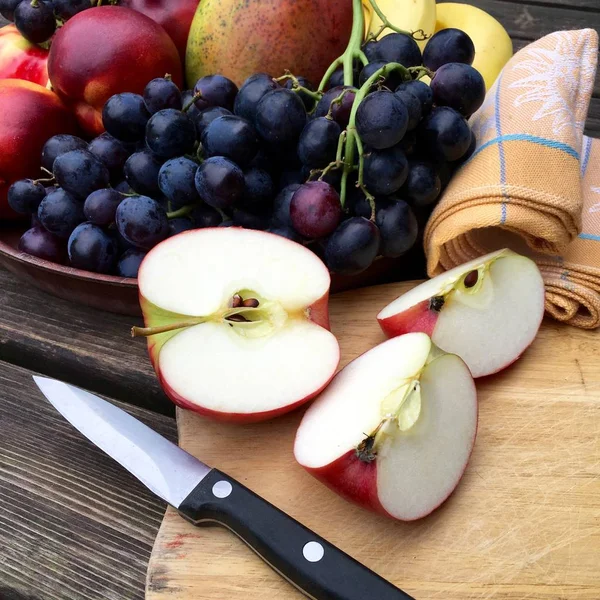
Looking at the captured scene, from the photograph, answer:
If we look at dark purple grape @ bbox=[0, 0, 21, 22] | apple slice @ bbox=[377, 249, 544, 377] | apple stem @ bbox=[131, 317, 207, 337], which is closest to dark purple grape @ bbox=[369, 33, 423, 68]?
apple slice @ bbox=[377, 249, 544, 377]

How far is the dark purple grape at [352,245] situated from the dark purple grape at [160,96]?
20 cm

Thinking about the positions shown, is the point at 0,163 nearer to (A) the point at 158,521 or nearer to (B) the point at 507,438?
(A) the point at 158,521

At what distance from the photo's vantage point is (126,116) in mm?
587

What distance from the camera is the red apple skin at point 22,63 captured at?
0.76 m

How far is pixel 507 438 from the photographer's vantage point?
1.60 ft

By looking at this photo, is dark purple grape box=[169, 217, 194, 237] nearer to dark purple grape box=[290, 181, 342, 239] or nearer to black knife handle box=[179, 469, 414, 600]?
dark purple grape box=[290, 181, 342, 239]

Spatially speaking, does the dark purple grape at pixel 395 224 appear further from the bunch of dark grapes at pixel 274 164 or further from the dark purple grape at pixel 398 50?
the dark purple grape at pixel 398 50

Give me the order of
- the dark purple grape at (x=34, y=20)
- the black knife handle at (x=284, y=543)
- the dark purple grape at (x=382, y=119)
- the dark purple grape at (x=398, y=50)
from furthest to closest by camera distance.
A: the dark purple grape at (x=34, y=20), the dark purple grape at (x=398, y=50), the dark purple grape at (x=382, y=119), the black knife handle at (x=284, y=543)

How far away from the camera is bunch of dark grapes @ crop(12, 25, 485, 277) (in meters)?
0.53

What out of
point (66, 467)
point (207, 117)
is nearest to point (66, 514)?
point (66, 467)

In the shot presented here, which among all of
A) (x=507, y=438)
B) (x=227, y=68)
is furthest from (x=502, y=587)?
(x=227, y=68)

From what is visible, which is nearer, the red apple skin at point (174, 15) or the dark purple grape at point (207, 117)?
the dark purple grape at point (207, 117)

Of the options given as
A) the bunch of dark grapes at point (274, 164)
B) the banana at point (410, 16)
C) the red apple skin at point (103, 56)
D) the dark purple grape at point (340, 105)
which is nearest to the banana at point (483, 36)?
the banana at point (410, 16)

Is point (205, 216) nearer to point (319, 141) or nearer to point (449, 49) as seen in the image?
point (319, 141)
